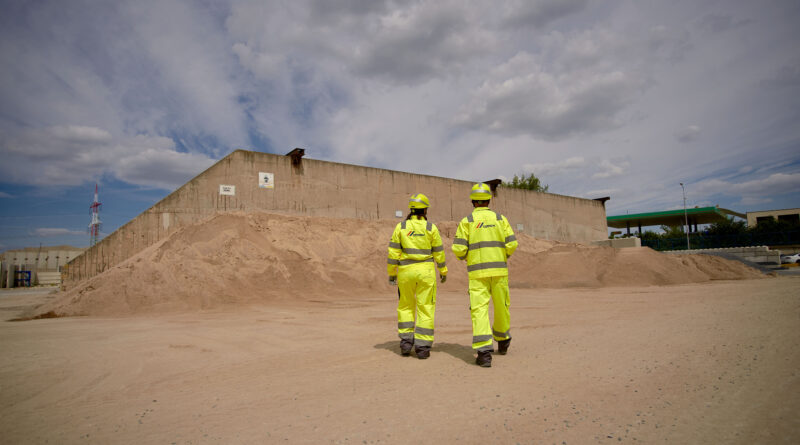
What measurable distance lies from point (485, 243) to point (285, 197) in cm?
1284

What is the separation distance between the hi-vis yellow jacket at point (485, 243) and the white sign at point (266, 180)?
40.8 ft

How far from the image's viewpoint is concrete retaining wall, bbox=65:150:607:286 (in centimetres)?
1255

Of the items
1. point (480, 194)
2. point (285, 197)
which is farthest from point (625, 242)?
point (480, 194)

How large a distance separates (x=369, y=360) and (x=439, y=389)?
1.28 metres

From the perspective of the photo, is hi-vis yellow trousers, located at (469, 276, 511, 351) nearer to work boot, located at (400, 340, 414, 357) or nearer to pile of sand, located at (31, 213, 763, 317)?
work boot, located at (400, 340, 414, 357)

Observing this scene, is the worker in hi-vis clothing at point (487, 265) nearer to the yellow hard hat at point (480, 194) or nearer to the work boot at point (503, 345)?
the work boot at point (503, 345)

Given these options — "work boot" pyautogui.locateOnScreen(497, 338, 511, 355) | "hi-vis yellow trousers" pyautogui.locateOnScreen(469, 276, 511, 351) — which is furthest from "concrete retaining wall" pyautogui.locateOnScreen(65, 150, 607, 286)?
"work boot" pyautogui.locateOnScreen(497, 338, 511, 355)

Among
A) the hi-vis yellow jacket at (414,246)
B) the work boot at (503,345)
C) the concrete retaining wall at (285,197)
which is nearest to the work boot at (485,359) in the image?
the work boot at (503,345)

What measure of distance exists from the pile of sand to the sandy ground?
3.63 metres

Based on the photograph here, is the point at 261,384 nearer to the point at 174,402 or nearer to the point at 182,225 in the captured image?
the point at 174,402

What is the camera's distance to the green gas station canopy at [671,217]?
145ft

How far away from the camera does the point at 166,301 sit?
1000cm

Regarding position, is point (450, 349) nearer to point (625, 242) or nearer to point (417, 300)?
point (417, 300)

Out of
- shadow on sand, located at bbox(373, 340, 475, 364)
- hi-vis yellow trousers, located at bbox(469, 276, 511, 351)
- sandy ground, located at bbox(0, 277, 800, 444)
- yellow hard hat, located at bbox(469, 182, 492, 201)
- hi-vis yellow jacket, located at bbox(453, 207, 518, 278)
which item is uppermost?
yellow hard hat, located at bbox(469, 182, 492, 201)
